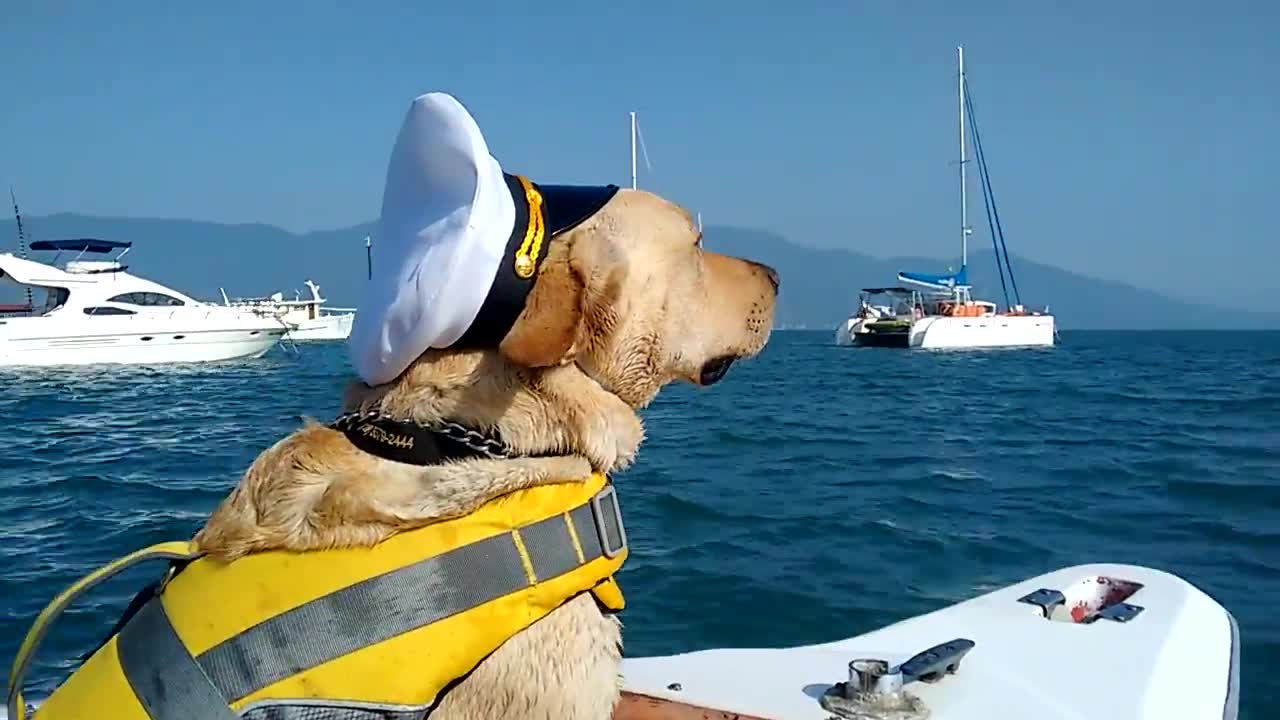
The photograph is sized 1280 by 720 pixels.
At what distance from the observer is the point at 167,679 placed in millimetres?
1723

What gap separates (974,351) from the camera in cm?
4575

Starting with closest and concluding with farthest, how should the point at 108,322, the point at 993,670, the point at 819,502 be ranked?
the point at 993,670, the point at 819,502, the point at 108,322

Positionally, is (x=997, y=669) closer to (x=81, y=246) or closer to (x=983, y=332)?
(x=81, y=246)

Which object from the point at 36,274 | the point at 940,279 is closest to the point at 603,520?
the point at 36,274

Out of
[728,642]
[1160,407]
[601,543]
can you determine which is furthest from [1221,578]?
[1160,407]

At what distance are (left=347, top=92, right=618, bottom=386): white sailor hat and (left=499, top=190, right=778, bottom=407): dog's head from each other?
7 cm

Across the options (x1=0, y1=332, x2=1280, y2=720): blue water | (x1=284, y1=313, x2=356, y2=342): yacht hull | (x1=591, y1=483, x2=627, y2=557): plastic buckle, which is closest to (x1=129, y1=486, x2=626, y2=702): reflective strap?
(x1=591, y1=483, x2=627, y2=557): plastic buckle

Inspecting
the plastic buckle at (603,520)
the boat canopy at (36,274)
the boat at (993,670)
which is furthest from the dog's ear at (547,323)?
the boat canopy at (36,274)

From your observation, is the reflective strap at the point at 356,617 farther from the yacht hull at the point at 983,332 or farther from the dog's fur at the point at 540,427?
the yacht hull at the point at 983,332

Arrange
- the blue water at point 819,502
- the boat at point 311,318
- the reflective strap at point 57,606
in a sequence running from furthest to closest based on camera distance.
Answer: the boat at point 311,318, the blue water at point 819,502, the reflective strap at point 57,606

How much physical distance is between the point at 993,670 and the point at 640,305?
70.4 inches

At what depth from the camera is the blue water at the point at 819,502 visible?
5645 mm

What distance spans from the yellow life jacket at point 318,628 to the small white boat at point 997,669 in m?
1.25

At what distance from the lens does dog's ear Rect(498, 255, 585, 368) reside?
1.99 metres
